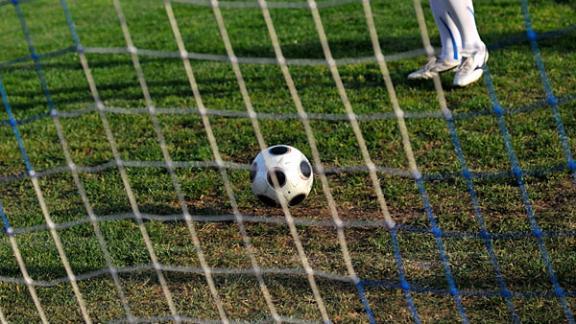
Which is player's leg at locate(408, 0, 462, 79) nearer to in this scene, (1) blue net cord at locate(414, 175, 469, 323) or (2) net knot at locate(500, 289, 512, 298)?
(1) blue net cord at locate(414, 175, 469, 323)

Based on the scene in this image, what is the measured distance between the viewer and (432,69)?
617 cm

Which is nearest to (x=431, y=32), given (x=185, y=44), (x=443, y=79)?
(x=443, y=79)

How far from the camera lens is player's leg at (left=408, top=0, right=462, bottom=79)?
6066 mm

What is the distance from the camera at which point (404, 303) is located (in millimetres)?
3553

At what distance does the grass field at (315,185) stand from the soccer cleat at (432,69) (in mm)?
101

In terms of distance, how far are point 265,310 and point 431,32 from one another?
459 centimetres

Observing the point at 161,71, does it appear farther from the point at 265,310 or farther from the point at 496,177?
the point at 265,310

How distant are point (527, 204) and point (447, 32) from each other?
2.13 m

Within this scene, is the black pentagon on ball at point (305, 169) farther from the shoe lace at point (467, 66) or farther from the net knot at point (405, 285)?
the shoe lace at point (467, 66)

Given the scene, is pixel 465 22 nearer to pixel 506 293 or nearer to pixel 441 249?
pixel 441 249

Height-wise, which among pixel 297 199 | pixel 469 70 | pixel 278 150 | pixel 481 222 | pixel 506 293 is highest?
pixel 469 70

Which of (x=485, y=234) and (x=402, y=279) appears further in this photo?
(x=485, y=234)

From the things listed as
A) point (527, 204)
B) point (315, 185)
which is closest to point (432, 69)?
point (315, 185)

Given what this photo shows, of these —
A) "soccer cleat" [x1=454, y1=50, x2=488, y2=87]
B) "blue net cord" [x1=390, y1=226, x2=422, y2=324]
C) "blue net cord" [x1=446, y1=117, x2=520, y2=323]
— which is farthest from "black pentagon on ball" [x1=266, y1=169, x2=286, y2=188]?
"soccer cleat" [x1=454, y1=50, x2=488, y2=87]
